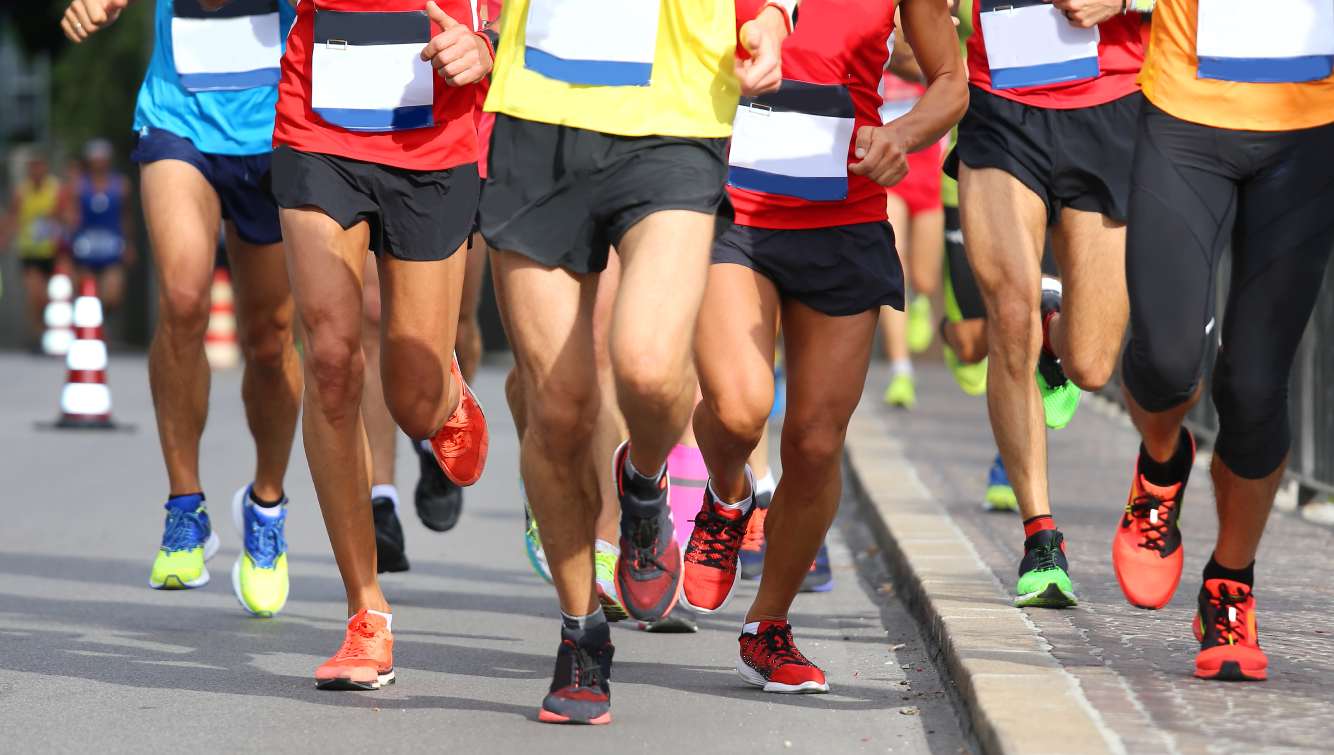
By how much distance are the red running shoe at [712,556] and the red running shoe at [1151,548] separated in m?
0.95

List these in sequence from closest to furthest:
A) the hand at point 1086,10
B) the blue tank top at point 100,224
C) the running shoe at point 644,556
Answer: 1. the running shoe at point 644,556
2. the hand at point 1086,10
3. the blue tank top at point 100,224

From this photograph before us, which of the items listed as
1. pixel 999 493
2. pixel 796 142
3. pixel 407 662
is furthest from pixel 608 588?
pixel 999 493

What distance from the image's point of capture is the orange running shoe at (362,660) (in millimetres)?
4480

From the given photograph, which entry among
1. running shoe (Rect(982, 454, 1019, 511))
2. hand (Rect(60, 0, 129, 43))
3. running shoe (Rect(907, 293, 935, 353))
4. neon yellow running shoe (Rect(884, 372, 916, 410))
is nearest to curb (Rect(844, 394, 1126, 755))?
running shoe (Rect(982, 454, 1019, 511))

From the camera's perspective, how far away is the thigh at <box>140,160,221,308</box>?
18.6 feet

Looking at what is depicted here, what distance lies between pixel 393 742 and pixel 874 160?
1754mm

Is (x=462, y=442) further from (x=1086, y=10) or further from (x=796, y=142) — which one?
(x=1086, y=10)

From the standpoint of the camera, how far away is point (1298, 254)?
411 cm

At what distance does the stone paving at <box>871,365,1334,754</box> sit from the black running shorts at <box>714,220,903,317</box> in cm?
101

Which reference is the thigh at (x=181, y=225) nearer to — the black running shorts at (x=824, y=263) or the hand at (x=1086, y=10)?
the black running shorts at (x=824, y=263)

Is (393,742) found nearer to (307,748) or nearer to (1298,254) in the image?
(307,748)

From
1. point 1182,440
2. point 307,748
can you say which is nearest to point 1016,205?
point 1182,440

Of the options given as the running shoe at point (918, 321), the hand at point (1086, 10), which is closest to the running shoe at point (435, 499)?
the hand at point (1086, 10)

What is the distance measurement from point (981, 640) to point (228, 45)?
3.13 metres
